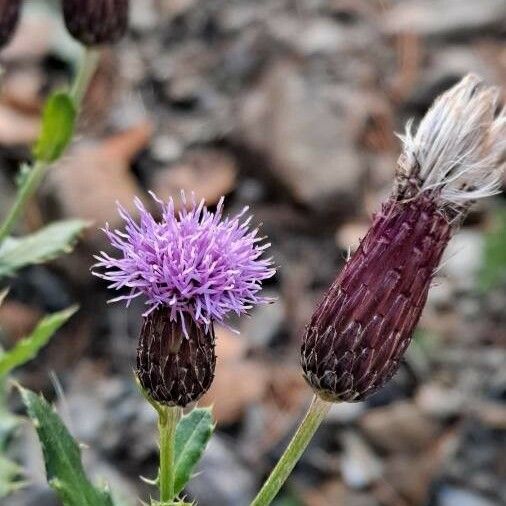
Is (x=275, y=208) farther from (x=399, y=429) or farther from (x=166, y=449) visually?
(x=166, y=449)

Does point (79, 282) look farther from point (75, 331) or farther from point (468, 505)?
point (468, 505)

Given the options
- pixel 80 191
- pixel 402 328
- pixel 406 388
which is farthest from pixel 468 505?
pixel 402 328

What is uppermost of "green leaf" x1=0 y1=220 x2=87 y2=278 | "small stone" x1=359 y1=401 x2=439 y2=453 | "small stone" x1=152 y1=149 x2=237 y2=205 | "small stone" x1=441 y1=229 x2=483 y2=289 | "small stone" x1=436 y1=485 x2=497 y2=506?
"green leaf" x1=0 y1=220 x2=87 y2=278

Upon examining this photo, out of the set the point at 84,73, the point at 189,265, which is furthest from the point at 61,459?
the point at 84,73

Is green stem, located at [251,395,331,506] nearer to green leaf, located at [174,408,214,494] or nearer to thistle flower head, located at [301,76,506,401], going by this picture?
thistle flower head, located at [301,76,506,401]

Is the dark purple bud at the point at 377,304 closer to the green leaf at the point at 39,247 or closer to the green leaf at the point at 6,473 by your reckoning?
the green leaf at the point at 39,247

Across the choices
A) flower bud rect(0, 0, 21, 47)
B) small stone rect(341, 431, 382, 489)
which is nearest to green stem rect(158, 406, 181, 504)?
flower bud rect(0, 0, 21, 47)

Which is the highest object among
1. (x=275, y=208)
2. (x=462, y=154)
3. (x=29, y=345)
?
(x=462, y=154)
